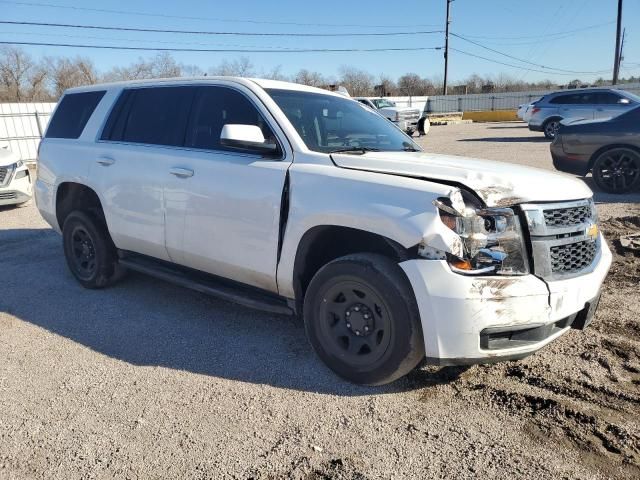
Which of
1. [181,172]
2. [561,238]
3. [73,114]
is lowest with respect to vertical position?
[561,238]

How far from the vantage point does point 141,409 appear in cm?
312

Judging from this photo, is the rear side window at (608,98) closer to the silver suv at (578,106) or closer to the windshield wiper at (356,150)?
the silver suv at (578,106)

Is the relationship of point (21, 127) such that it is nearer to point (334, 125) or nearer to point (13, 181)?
point (13, 181)

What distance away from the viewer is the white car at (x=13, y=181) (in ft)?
31.0

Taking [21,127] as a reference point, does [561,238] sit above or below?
below

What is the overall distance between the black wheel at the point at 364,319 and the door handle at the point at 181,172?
140cm

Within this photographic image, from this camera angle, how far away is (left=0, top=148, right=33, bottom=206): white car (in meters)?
9.45

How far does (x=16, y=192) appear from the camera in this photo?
9695 mm

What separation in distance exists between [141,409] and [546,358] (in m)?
2.66

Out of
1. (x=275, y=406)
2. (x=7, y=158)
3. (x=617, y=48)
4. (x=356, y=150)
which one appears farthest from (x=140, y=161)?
(x=617, y=48)

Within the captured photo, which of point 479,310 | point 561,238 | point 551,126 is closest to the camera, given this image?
point 479,310

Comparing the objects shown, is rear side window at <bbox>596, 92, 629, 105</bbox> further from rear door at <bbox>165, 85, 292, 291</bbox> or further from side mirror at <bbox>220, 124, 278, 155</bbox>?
side mirror at <bbox>220, 124, 278, 155</bbox>

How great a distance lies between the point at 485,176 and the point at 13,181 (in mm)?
9312

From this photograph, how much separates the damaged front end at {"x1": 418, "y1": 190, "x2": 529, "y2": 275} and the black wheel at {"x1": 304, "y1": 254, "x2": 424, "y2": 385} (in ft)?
1.04
